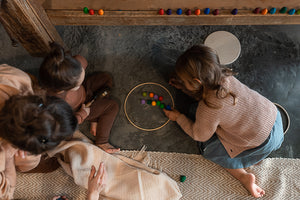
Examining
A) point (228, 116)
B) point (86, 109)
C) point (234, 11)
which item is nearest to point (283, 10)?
point (234, 11)

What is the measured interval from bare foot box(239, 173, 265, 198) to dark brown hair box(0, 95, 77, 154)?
37.3 inches

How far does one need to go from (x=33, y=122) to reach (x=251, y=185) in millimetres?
1088

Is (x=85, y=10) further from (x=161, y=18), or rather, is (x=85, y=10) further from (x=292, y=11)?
(x=292, y=11)

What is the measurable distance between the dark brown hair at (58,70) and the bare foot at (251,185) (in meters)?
1.01

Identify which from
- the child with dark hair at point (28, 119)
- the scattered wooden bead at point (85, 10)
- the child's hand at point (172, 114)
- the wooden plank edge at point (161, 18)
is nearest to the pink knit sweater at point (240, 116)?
the child's hand at point (172, 114)

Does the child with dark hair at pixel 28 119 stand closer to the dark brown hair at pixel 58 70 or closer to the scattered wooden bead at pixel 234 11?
the dark brown hair at pixel 58 70

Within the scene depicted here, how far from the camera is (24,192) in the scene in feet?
4.02

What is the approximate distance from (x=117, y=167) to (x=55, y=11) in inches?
34.7

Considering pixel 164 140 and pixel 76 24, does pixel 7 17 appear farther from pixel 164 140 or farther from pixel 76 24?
pixel 164 140

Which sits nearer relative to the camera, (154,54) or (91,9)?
(91,9)

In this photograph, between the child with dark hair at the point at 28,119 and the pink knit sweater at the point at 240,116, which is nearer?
the child with dark hair at the point at 28,119

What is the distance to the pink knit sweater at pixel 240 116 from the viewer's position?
0.92m

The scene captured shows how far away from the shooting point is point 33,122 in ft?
2.44

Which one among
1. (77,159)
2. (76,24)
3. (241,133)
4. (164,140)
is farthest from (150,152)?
(76,24)
